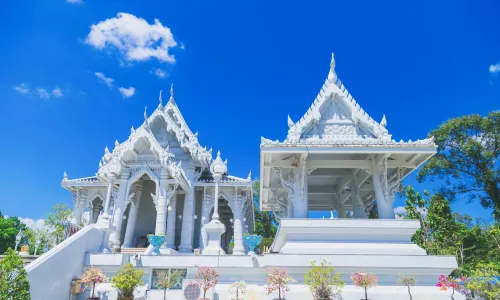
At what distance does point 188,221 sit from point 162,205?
2709mm

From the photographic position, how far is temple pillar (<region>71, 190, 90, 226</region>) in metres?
21.3

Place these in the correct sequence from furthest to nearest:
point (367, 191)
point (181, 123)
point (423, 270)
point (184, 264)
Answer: point (181, 123) < point (367, 191) < point (184, 264) < point (423, 270)

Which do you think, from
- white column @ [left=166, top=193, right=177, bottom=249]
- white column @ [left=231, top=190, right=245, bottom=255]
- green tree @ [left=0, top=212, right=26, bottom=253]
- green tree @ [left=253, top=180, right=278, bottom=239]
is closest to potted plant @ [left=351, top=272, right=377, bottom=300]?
white column @ [left=231, top=190, right=245, bottom=255]

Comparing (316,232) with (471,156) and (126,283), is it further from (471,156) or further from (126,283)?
(471,156)

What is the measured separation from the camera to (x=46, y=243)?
2236 centimetres

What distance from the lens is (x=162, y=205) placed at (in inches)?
649

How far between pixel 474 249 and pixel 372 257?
17.9m

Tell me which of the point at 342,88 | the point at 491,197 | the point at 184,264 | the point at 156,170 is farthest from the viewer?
the point at 491,197

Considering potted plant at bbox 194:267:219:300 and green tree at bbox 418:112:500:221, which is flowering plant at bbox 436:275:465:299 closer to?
potted plant at bbox 194:267:219:300

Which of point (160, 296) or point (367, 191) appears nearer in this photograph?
point (160, 296)

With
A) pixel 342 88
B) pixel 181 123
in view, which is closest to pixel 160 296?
pixel 342 88

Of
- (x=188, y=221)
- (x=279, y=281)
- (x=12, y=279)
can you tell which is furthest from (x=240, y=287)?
(x=188, y=221)

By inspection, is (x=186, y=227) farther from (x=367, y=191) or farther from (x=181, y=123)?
(x=367, y=191)

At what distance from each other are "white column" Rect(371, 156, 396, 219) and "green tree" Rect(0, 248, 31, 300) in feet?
29.1
